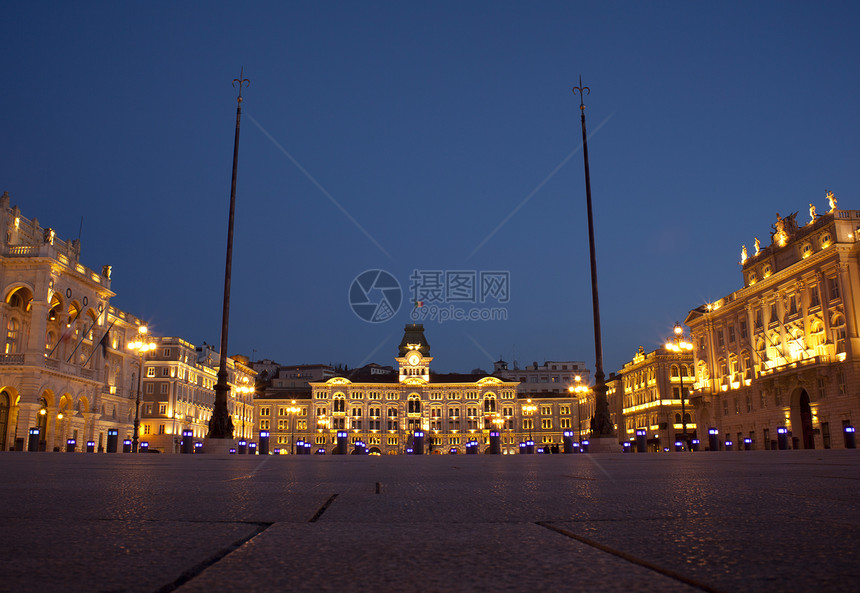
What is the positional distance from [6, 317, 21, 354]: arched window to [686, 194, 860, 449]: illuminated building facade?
56.3m

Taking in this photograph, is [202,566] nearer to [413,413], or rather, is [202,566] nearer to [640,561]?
[640,561]

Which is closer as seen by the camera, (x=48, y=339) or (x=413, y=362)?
(x=48, y=339)

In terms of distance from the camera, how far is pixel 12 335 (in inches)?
2045

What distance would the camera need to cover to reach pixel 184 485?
4.99 meters

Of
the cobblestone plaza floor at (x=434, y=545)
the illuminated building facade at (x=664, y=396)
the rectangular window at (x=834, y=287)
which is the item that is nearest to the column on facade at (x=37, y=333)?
the cobblestone plaza floor at (x=434, y=545)

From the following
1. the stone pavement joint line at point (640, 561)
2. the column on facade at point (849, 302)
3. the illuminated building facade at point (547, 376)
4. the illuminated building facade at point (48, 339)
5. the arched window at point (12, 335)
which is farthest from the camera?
the illuminated building facade at point (547, 376)

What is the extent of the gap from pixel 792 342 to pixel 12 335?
5957cm

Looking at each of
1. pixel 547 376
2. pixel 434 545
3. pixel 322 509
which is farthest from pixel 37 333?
pixel 547 376

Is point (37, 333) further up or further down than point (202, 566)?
further up

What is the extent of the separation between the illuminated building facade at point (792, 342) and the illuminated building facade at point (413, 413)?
47.4 meters

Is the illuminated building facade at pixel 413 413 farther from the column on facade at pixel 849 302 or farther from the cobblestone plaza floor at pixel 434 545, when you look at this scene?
the cobblestone plaza floor at pixel 434 545

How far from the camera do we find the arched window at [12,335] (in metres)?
→ 51.5

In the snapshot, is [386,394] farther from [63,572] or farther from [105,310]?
[63,572]

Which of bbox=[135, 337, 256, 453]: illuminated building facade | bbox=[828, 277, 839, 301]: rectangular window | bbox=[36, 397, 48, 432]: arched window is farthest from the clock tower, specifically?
bbox=[828, 277, 839, 301]: rectangular window
